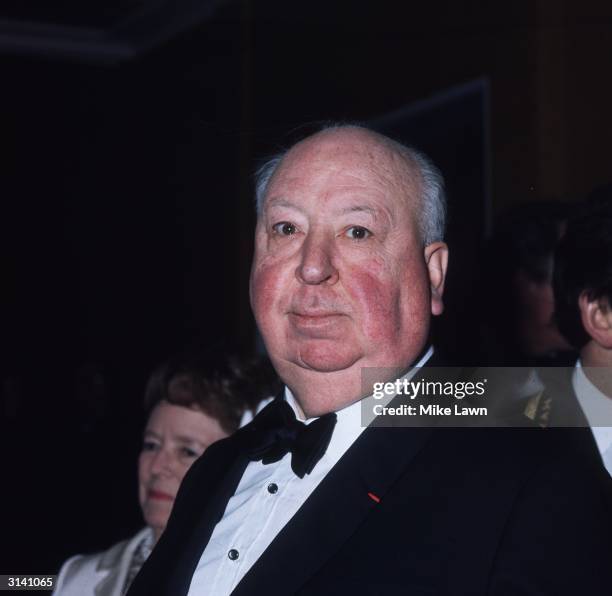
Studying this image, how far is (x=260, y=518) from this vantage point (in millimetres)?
1384

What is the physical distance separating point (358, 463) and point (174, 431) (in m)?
1.01

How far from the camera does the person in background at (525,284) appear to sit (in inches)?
98.6

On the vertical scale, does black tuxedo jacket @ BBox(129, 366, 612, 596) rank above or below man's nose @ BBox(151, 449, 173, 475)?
above

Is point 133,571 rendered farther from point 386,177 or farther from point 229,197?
point 229,197

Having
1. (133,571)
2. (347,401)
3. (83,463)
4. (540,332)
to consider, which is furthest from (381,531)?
(83,463)

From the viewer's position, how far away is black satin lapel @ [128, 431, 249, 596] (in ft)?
4.66

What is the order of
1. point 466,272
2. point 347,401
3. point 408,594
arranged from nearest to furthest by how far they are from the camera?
point 408,594 → point 347,401 → point 466,272

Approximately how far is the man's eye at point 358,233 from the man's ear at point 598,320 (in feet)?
1.82

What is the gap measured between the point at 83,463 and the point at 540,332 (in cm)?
282

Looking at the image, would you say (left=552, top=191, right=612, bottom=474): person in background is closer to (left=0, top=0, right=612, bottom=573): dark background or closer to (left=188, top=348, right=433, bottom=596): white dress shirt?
(left=188, top=348, right=433, bottom=596): white dress shirt

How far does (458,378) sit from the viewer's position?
1446mm

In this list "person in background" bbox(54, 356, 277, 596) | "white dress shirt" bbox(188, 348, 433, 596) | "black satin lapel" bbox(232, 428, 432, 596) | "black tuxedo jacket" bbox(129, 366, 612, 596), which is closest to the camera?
"black tuxedo jacket" bbox(129, 366, 612, 596)

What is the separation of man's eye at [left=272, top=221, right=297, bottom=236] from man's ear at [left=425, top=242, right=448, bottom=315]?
221 mm

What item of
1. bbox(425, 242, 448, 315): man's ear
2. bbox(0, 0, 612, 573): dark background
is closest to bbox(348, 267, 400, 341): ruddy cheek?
bbox(425, 242, 448, 315): man's ear
